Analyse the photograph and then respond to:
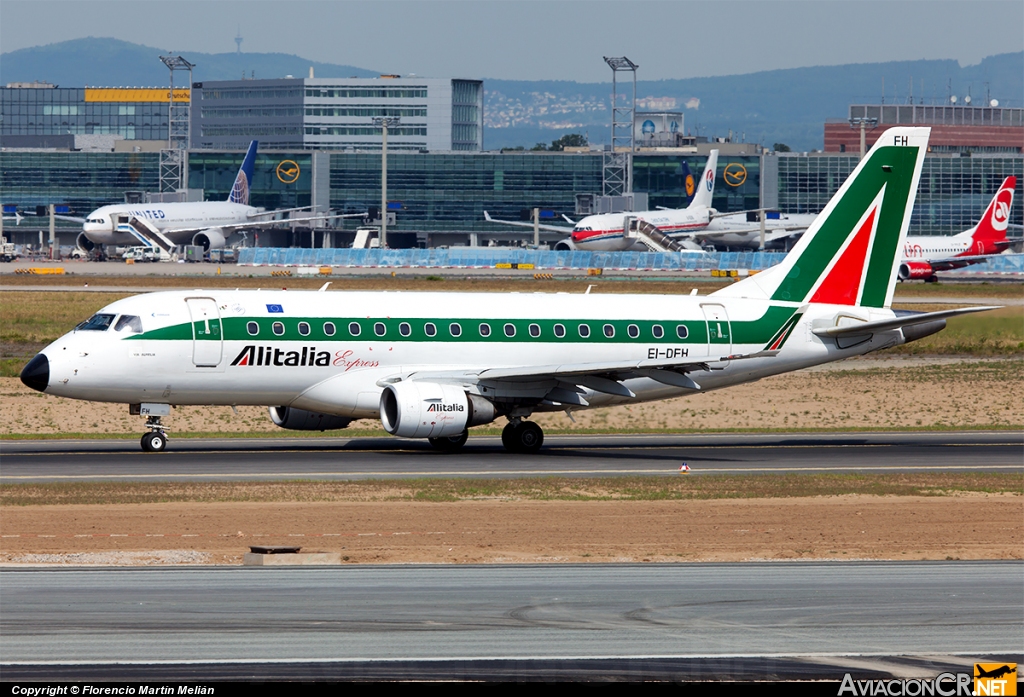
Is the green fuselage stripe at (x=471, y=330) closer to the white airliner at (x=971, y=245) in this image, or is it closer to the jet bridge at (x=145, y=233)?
the white airliner at (x=971, y=245)

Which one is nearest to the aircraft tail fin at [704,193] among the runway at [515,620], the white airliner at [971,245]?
the white airliner at [971,245]

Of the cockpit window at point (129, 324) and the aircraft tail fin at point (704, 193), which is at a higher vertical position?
the aircraft tail fin at point (704, 193)

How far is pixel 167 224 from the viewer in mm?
162500

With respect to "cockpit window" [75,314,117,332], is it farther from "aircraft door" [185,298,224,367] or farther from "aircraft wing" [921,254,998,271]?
"aircraft wing" [921,254,998,271]

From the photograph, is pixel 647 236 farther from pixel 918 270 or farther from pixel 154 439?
pixel 154 439

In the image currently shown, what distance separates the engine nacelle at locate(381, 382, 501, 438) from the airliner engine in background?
128m

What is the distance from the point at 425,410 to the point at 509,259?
11036cm

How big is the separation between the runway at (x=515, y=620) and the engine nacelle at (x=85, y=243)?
14773cm

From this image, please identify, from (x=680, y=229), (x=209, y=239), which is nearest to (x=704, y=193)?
(x=680, y=229)

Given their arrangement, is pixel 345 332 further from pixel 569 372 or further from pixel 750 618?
pixel 750 618

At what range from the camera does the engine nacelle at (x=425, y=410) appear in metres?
34.8

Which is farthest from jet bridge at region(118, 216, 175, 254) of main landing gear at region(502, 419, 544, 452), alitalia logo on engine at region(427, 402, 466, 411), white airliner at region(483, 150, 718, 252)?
alitalia logo on engine at region(427, 402, 466, 411)

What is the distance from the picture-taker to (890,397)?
5259cm

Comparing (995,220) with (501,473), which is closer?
(501,473)
